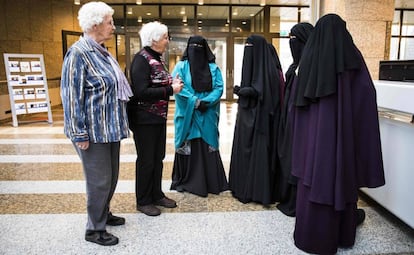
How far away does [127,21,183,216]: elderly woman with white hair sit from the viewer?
9.27 feet

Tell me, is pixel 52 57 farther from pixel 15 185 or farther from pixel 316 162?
pixel 316 162

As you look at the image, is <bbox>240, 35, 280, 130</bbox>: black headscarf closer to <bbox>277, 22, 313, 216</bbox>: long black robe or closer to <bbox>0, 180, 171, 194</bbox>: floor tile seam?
<bbox>277, 22, 313, 216</bbox>: long black robe

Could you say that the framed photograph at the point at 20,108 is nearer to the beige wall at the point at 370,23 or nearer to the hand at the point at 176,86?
the hand at the point at 176,86

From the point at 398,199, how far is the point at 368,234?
0.36m

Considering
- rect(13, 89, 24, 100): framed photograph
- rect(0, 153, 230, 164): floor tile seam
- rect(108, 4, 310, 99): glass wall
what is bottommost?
rect(0, 153, 230, 164): floor tile seam

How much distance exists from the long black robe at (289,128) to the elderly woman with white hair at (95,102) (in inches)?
52.3

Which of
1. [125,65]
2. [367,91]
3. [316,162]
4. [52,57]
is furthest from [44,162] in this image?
[125,65]

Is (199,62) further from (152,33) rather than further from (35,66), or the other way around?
(35,66)

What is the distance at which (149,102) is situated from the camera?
288 centimetres

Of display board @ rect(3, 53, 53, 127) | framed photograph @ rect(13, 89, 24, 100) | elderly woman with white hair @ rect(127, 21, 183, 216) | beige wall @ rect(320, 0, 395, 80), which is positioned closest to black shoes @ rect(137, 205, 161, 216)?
elderly woman with white hair @ rect(127, 21, 183, 216)

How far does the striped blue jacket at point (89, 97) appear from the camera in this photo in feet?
7.33

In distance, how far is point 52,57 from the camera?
10.7 metres

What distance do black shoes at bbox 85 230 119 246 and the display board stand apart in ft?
20.2

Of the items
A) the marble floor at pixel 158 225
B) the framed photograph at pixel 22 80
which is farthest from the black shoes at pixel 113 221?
the framed photograph at pixel 22 80
